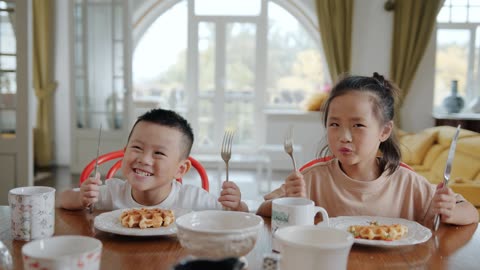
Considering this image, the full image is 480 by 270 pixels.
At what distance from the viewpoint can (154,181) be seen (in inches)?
61.3

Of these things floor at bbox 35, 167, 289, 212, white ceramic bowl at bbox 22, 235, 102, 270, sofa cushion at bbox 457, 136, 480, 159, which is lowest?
floor at bbox 35, 167, 289, 212

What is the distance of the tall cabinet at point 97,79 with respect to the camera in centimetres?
646

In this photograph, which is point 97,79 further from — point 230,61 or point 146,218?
point 146,218

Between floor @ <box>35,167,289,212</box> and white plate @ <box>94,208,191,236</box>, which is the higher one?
white plate @ <box>94,208,191,236</box>

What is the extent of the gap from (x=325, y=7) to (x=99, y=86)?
3.18 m

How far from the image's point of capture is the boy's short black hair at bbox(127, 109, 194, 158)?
5.27 ft

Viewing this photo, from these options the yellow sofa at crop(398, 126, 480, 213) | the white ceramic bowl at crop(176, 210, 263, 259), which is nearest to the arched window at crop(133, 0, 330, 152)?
the yellow sofa at crop(398, 126, 480, 213)

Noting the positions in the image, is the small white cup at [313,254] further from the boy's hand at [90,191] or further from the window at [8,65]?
the window at [8,65]

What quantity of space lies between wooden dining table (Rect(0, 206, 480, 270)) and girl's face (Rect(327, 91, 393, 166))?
32 cm

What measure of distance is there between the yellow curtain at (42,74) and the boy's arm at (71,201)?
610cm

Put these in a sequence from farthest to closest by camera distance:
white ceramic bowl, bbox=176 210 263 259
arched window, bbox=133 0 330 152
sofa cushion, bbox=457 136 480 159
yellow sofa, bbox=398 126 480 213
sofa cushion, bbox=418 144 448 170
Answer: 1. arched window, bbox=133 0 330 152
2. sofa cushion, bbox=418 144 448 170
3. sofa cushion, bbox=457 136 480 159
4. yellow sofa, bbox=398 126 480 213
5. white ceramic bowl, bbox=176 210 263 259

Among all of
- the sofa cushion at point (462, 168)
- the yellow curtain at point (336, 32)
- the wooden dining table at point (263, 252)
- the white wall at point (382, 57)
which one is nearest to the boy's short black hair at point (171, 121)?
the wooden dining table at point (263, 252)

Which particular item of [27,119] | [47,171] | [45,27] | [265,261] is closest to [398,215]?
[265,261]

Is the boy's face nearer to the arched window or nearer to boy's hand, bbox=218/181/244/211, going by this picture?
boy's hand, bbox=218/181/244/211
